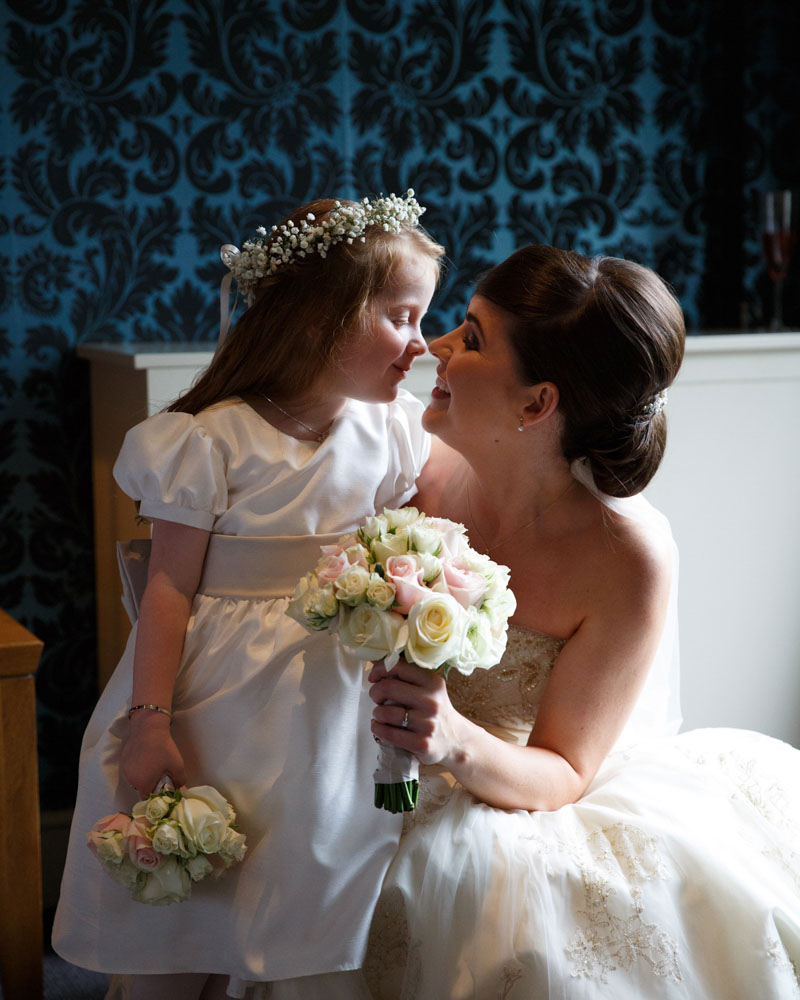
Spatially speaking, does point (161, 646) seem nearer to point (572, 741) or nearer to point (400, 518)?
point (400, 518)

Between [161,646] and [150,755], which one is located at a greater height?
[161,646]

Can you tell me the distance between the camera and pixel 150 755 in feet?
4.86

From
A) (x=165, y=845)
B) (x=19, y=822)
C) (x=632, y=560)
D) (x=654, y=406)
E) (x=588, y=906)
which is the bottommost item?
(x=19, y=822)

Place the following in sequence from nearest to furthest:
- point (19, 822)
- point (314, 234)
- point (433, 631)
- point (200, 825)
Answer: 1. point (433, 631)
2. point (200, 825)
3. point (314, 234)
4. point (19, 822)

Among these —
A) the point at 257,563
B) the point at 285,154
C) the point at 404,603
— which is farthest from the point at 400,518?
the point at 285,154

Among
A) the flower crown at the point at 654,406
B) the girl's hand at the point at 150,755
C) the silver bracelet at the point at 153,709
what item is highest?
the flower crown at the point at 654,406

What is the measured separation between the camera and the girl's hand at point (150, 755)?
1.48m

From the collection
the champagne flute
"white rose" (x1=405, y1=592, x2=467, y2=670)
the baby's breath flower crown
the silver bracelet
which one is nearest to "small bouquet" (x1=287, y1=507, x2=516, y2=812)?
"white rose" (x1=405, y1=592, x2=467, y2=670)

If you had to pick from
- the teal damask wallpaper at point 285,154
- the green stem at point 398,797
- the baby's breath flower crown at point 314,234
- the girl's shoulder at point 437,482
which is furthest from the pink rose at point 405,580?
the teal damask wallpaper at point 285,154

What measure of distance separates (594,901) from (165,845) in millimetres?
578

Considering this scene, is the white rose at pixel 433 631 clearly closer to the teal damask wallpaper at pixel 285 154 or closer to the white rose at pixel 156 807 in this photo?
the white rose at pixel 156 807

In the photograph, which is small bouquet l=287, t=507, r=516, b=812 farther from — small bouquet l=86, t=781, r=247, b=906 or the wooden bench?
the wooden bench

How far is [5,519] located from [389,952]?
159cm

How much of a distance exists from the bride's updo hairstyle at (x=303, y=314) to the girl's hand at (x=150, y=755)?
48 centimetres
